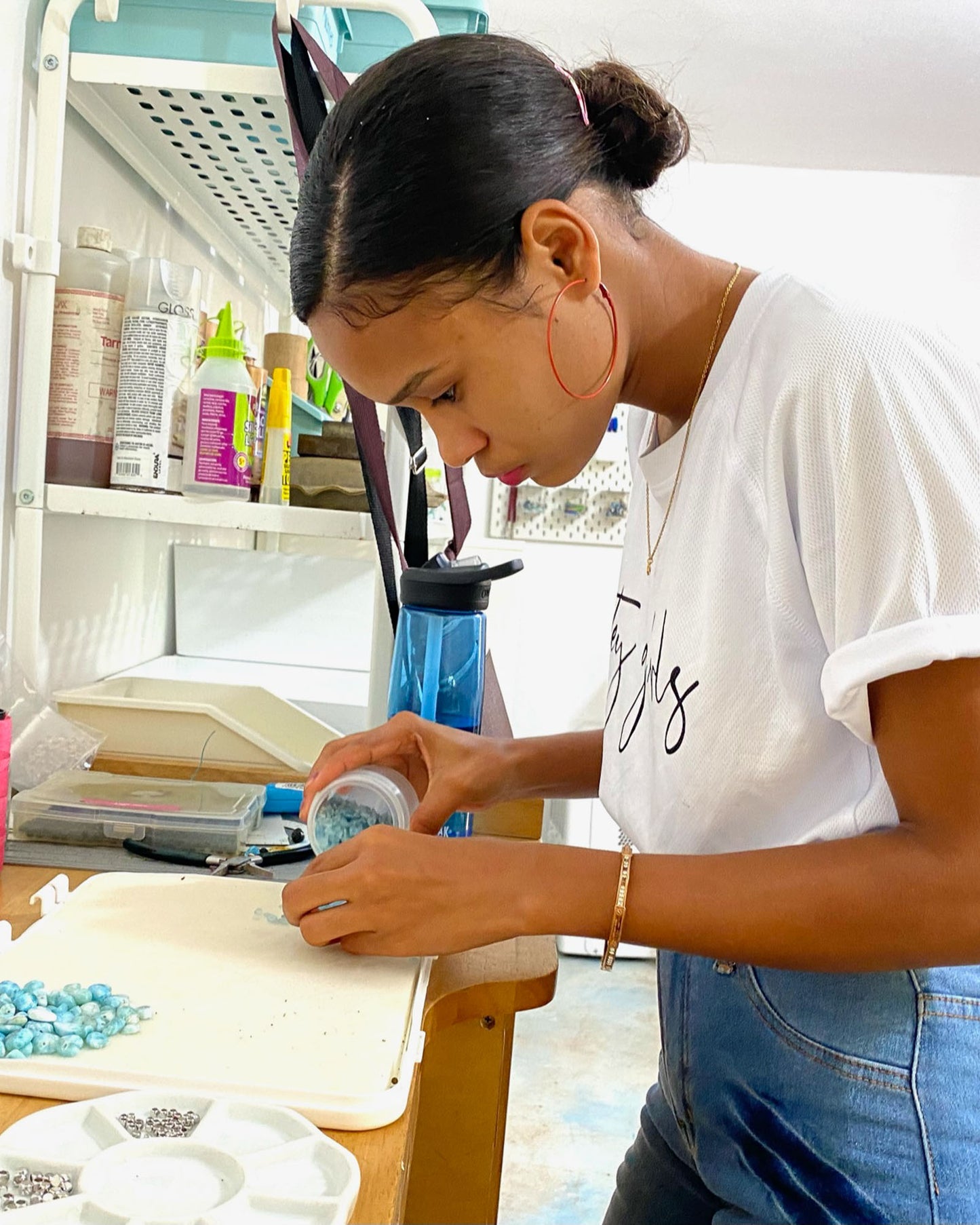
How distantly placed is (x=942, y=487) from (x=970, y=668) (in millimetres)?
89

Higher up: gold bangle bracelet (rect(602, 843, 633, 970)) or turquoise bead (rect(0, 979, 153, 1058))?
gold bangle bracelet (rect(602, 843, 633, 970))

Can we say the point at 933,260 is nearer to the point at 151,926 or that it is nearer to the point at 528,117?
the point at 528,117

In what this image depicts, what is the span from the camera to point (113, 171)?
138 cm

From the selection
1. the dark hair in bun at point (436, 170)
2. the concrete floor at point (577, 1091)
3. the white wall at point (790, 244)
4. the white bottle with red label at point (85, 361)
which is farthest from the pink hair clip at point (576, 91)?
the white wall at point (790, 244)

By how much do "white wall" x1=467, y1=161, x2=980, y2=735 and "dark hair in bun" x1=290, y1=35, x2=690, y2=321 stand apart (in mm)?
2665

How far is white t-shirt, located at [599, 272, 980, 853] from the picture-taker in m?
0.53

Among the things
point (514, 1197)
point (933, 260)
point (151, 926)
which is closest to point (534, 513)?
point (933, 260)

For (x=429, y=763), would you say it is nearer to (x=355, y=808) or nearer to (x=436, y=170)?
(x=355, y=808)

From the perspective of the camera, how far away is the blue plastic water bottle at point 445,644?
3.26ft

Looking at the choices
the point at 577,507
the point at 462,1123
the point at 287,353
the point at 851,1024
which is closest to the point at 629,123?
the point at 851,1024

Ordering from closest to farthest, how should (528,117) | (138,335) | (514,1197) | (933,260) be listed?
(528,117) → (138,335) → (514,1197) → (933,260)

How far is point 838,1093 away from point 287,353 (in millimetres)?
1457

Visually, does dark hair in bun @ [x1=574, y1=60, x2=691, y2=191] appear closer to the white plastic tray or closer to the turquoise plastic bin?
the turquoise plastic bin

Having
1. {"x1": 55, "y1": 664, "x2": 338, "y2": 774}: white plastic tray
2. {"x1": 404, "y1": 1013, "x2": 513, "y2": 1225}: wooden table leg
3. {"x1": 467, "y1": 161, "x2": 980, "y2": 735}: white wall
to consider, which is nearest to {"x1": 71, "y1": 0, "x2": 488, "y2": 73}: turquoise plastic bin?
{"x1": 55, "y1": 664, "x2": 338, "y2": 774}: white plastic tray
